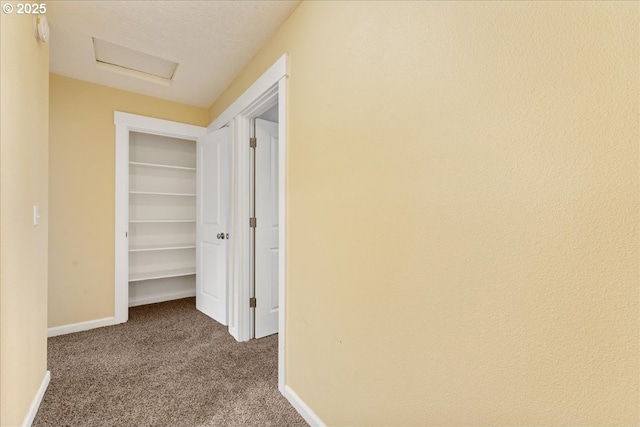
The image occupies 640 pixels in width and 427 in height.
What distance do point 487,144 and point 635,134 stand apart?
290mm

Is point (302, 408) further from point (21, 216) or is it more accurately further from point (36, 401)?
point (21, 216)

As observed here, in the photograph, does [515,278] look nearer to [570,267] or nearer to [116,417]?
[570,267]

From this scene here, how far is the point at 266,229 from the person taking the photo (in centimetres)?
263

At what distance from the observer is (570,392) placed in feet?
2.17

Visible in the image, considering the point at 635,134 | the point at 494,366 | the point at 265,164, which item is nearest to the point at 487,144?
the point at 635,134

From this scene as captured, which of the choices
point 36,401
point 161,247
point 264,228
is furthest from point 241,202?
point 161,247

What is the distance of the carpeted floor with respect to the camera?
1.57 meters

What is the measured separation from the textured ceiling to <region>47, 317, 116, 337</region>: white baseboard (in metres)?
2.39

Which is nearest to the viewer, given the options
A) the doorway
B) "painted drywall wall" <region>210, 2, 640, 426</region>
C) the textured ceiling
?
"painted drywall wall" <region>210, 2, 640, 426</region>

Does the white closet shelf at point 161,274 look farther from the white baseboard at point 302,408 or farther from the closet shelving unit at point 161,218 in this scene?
the white baseboard at point 302,408

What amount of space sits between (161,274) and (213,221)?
4.13ft

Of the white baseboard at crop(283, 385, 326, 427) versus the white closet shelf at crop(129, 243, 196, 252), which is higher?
the white closet shelf at crop(129, 243, 196, 252)

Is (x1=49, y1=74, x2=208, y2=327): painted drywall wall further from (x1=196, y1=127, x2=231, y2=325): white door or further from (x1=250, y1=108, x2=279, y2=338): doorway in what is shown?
(x1=250, y1=108, x2=279, y2=338): doorway

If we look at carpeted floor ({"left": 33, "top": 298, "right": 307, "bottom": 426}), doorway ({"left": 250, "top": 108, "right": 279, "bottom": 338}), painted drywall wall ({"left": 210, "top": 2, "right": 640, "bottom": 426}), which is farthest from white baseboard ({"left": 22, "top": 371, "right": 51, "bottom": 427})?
painted drywall wall ({"left": 210, "top": 2, "right": 640, "bottom": 426})
